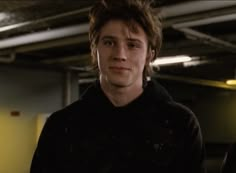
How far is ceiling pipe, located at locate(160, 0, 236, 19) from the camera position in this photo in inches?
103

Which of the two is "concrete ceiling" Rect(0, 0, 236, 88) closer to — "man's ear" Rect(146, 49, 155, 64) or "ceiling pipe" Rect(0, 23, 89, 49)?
"ceiling pipe" Rect(0, 23, 89, 49)

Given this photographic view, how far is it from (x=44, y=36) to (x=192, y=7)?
1.60m

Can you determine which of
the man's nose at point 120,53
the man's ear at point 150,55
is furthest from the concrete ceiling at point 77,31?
Answer: the man's nose at point 120,53

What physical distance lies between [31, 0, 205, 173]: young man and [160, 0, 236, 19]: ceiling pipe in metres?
1.46

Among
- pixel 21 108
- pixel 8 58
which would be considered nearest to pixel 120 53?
pixel 8 58

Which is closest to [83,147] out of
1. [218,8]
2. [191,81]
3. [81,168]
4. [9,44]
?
[81,168]

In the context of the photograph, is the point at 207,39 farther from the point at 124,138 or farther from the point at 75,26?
the point at 124,138

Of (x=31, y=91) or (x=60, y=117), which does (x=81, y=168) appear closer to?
(x=60, y=117)

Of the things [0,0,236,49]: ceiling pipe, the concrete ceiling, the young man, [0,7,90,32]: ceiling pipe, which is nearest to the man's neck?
the young man

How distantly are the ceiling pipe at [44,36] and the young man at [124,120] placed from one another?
2.24 meters

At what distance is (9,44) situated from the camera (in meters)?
4.28

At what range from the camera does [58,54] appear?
5594 millimetres

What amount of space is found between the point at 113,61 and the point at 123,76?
49mm

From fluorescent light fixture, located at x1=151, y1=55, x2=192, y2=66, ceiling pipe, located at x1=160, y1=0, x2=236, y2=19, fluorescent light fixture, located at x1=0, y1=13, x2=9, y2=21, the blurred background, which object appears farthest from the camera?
fluorescent light fixture, located at x1=151, y1=55, x2=192, y2=66
